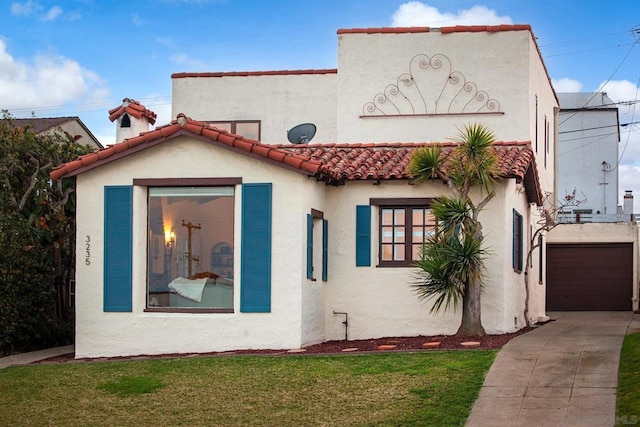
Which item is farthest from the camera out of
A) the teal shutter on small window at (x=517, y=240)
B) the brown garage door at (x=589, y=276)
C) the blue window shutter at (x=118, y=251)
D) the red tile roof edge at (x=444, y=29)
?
the brown garage door at (x=589, y=276)

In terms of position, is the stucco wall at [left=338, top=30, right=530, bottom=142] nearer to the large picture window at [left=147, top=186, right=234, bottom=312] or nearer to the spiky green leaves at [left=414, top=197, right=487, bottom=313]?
the spiky green leaves at [left=414, top=197, right=487, bottom=313]

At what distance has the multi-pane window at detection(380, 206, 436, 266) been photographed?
19.8m

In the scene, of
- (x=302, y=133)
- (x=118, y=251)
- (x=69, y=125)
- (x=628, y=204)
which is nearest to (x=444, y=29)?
(x=302, y=133)

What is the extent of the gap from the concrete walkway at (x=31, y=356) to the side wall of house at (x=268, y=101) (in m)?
8.69

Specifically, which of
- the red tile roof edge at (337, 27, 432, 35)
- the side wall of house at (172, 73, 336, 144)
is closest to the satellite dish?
the red tile roof edge at (337, 27, 432, 35)

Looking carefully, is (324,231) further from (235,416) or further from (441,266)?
(235,416)

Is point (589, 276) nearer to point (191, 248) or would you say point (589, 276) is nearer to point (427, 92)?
point (427, 92)

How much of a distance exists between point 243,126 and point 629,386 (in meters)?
16.5

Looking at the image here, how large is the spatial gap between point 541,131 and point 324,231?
9205 millimetres

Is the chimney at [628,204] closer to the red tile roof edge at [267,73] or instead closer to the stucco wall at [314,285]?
the red tile roof edge at [267,73]

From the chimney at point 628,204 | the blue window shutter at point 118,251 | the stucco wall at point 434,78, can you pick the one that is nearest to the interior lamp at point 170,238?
the blue window shutter at point 118,251

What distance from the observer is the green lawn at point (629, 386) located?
11483mm

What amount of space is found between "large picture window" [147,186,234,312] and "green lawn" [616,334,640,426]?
6.95 metres

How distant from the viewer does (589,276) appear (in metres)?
32.3
